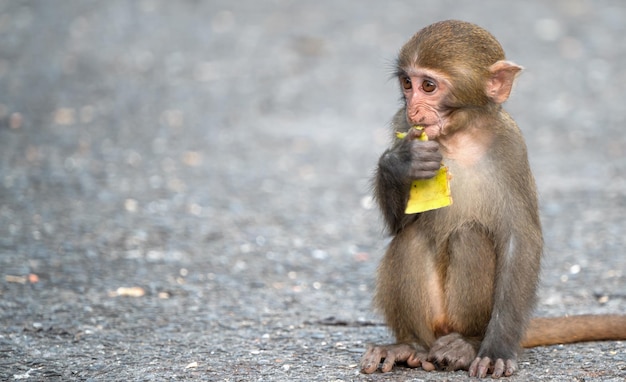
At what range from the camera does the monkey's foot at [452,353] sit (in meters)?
4.32

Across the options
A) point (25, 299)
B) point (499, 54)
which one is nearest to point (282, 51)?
point (25, 299)

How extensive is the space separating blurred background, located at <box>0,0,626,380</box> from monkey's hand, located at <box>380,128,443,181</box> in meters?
0.89

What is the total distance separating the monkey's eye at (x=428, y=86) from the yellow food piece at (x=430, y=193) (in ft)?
0.55

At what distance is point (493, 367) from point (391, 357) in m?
0.45

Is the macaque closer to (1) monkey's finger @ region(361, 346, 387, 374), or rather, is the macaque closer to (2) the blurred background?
(1) monkey's finger @ region(361, 346, 387, 374)

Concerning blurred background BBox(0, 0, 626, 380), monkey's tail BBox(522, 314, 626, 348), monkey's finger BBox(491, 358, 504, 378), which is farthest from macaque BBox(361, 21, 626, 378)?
monkey's tail BBox(522, 314, 626, 348)

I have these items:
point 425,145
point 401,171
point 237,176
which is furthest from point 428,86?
point 237,176

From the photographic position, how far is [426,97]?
4.30m

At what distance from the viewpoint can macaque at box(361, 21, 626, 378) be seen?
4.29 m

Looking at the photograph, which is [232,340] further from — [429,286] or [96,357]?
[429,286]

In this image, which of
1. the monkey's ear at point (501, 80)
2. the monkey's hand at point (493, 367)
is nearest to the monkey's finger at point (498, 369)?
the monkey's hand at point (493, 367)

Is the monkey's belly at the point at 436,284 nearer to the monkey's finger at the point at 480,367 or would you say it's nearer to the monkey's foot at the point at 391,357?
the monkey's foot at the point at 391,357

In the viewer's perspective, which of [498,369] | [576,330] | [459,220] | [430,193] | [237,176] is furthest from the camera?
[237,176]

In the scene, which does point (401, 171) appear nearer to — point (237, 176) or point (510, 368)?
point (510, 368)
